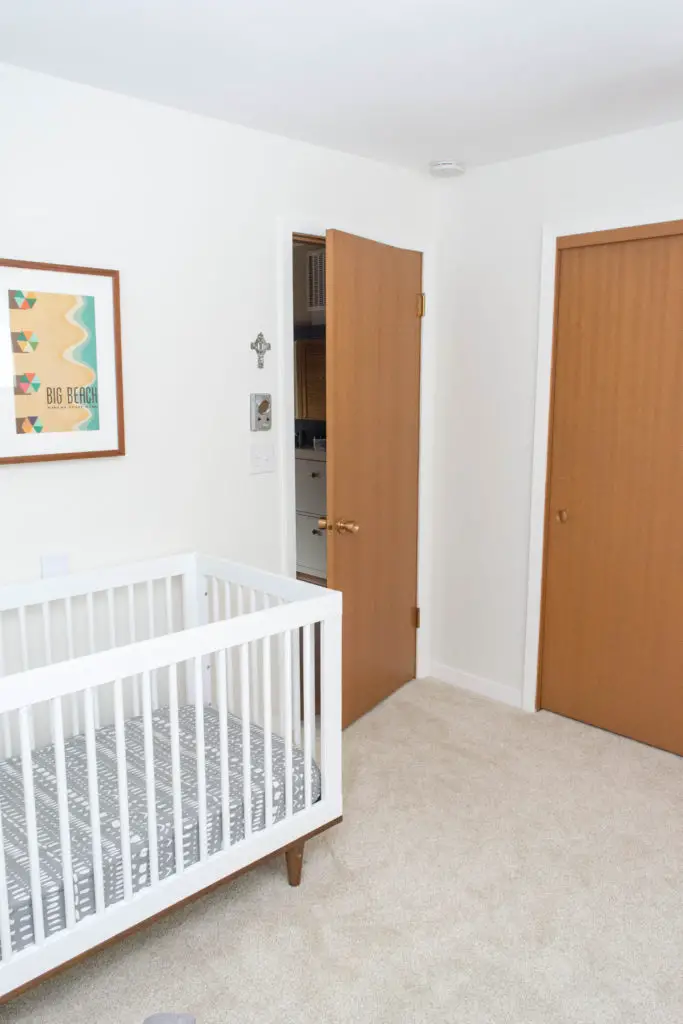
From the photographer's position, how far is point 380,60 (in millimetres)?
2146

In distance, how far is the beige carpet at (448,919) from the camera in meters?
1.84

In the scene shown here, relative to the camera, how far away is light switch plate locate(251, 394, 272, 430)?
2.89 meters

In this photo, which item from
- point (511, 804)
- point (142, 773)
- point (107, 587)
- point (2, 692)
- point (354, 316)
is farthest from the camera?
point (354, 316)

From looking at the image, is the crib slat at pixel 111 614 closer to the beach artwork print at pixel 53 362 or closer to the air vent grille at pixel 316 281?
the beach artwork print at pixel 53 362

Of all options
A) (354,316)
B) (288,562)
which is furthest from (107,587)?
(354,316)

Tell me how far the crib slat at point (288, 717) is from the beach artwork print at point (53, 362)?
2.98 feet

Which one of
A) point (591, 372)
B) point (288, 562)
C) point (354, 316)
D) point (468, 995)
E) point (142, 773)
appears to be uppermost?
point (354, 316)

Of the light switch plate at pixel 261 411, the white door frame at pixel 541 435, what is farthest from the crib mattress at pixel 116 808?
the white door frame at pixel 541 435

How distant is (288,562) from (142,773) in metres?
1.09

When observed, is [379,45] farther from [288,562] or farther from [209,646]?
[288,562]

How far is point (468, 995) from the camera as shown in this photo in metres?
1.87

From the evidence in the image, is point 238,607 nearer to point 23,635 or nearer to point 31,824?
point 23,635

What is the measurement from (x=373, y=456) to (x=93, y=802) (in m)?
1.80

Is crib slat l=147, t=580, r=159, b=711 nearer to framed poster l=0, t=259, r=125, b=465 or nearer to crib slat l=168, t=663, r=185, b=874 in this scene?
framed poster l=0, t=259, r=125, b=465
